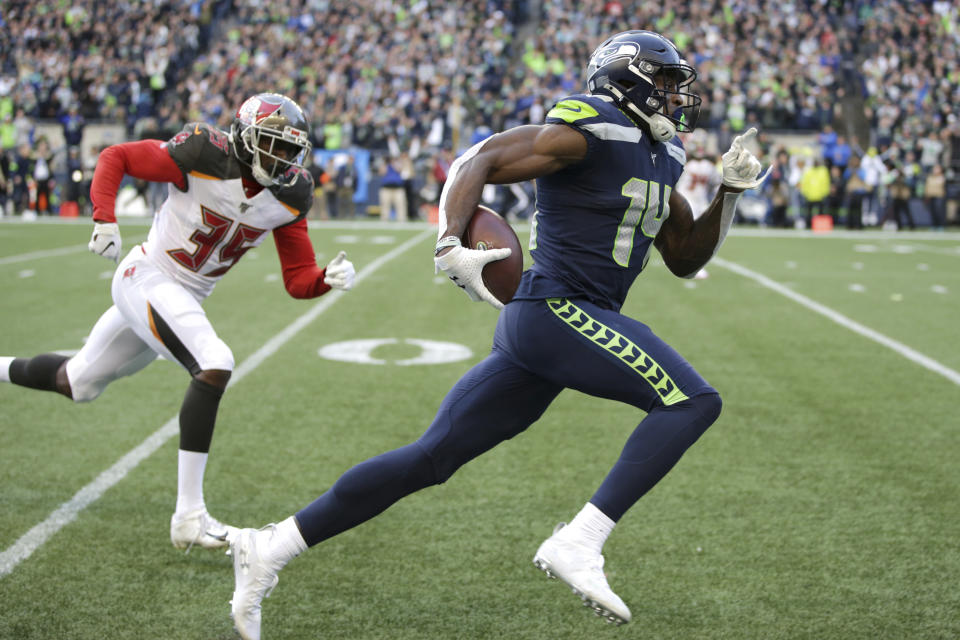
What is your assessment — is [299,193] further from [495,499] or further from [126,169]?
[495,499]

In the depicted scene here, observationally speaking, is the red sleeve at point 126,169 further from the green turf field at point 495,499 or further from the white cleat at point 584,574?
the white cleat at point 584,574

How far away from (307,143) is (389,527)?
59.6 inches

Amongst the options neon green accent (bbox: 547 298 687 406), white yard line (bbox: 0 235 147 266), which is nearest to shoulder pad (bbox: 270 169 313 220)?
neon green accent (bbox: 547 298 687 406)

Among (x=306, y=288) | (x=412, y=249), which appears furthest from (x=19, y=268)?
(x=306, y=288)

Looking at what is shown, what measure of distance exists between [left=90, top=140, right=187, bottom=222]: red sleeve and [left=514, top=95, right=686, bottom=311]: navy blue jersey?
158 centimetres

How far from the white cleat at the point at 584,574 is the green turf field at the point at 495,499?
1.17 feet

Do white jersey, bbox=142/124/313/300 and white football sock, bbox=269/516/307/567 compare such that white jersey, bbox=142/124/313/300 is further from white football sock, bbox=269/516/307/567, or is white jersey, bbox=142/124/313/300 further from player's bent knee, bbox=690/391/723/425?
player's bent knee, bbox=690/391/723/425

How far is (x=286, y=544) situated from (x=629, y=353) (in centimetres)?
115

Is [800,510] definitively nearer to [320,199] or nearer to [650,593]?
[650,593]

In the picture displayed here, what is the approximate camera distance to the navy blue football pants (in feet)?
9.77

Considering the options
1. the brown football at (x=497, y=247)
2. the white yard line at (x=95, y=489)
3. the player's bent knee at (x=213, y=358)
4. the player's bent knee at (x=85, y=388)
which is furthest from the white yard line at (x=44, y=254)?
the brown football at (x=497, y=247)

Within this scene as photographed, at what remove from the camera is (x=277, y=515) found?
4145 mm

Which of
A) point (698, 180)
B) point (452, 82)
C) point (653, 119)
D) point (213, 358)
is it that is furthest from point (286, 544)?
point (452, 82)

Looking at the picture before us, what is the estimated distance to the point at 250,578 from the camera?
3055 millimetres
